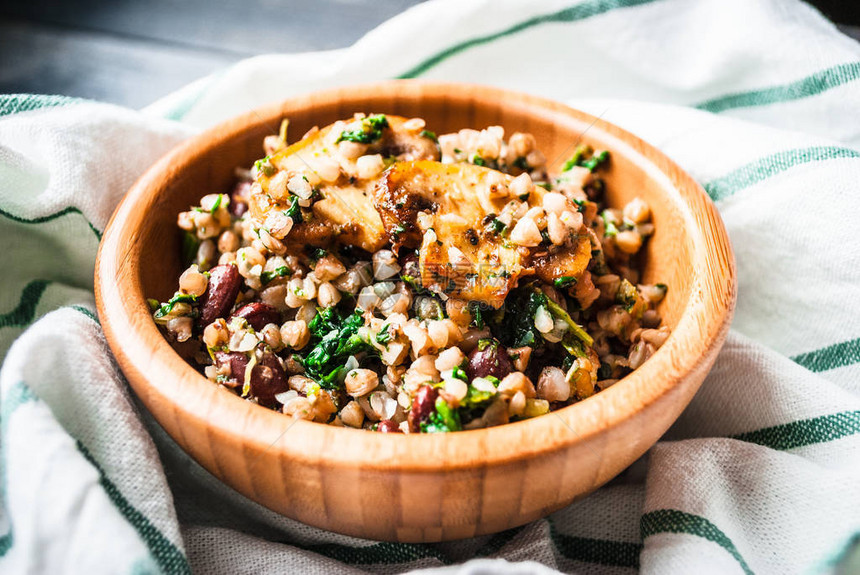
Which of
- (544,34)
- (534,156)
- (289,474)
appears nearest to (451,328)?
(289,474)

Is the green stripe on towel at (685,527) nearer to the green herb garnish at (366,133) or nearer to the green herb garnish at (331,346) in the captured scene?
the green herb garnish at (331,346)

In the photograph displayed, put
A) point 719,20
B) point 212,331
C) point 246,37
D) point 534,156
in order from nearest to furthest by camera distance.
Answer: point 212,331
point 534,156
point 719,20
point 246,37

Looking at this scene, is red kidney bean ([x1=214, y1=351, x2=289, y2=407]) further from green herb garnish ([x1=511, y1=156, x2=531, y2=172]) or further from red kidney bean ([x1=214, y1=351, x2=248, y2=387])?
green herb garnish ([x1=511, y1=156, x2=531, y2=172])

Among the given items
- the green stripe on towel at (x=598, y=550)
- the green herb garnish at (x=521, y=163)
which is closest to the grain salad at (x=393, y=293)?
the green herb garnish at (x=521, y=163)

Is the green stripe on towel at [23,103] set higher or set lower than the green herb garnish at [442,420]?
higher

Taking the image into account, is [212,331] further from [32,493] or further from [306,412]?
[32,493]
